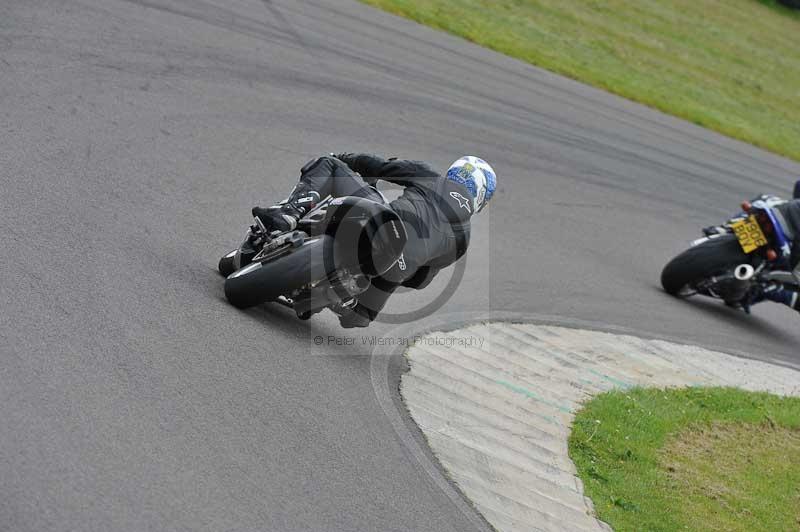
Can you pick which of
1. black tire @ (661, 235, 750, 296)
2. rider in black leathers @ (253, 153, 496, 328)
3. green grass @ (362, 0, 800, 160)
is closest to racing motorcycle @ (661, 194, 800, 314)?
black tire @ (661, 235, 750, 296)

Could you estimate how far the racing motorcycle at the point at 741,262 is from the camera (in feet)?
34.1

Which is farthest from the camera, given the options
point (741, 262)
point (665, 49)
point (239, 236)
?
point (665, 49)

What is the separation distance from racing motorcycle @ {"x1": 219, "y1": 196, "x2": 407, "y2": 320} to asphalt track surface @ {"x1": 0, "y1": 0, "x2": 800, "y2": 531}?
0.22 m

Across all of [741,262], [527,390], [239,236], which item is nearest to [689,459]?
[527,390]

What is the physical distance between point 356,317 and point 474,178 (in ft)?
3.90

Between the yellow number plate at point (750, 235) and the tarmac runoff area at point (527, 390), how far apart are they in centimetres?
122

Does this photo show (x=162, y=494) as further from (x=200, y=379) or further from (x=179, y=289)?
(x=179, y=289)

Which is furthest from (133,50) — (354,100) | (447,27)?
(447,27)

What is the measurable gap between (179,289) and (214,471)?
191 centimetres

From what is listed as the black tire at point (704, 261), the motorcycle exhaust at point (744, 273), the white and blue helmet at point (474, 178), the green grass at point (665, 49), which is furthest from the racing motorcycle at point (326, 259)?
the green grass at point (665, 49)

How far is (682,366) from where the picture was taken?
29.8 ft

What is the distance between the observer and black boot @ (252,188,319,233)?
6547mm

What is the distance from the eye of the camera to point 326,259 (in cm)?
624

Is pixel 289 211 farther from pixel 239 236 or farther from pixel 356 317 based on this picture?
pixel 239 236
